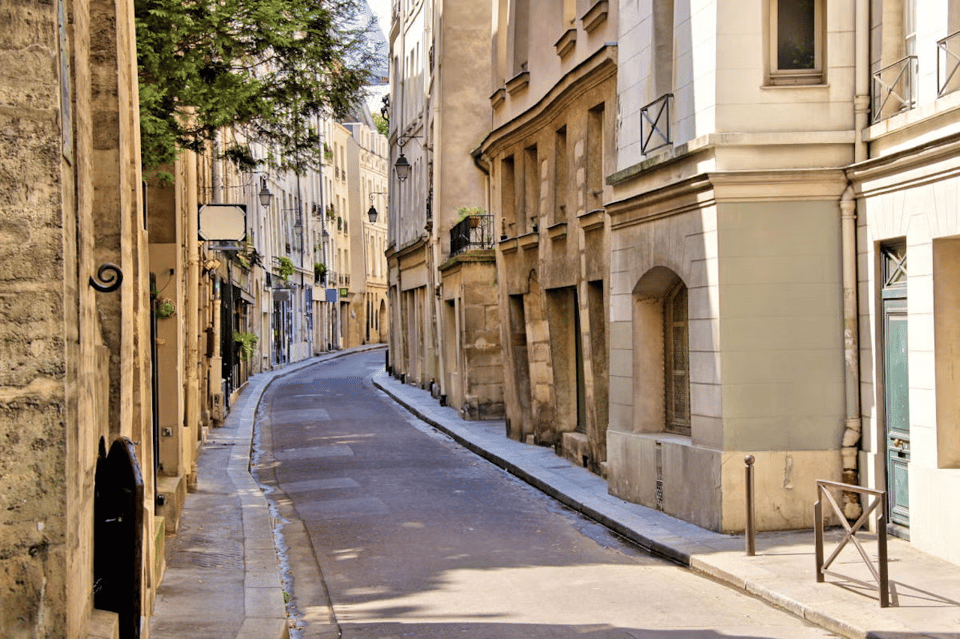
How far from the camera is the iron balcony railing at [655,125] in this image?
44.0 feet

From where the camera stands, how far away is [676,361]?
14.1m

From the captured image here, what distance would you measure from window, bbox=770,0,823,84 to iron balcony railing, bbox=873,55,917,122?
0.65 metres

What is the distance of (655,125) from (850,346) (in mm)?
3280

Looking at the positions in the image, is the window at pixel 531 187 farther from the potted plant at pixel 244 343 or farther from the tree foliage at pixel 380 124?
the tree foliage at pixel 380 124

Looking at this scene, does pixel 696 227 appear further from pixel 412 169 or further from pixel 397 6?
pixel 397 6

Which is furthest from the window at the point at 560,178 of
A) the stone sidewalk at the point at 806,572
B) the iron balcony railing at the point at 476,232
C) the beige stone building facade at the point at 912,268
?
the beige stone building facade at the point at 912,268

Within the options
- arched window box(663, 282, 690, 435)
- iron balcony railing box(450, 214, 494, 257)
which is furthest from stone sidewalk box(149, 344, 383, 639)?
iron balcony railing box(450, 214, 494, 257)

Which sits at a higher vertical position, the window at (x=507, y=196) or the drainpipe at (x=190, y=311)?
the window at (x=507, y=196)

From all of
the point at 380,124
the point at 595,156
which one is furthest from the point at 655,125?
the point at 380,124

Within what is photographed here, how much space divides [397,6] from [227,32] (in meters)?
32.8

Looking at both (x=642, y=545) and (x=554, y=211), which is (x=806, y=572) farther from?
(x=554, y=211)

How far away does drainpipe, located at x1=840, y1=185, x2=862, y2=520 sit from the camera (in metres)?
11.9

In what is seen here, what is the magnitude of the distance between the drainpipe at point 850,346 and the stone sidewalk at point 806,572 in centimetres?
69

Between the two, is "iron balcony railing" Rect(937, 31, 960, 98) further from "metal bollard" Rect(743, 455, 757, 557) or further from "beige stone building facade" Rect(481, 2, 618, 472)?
"beige stone building facade" Rect(481, 2, 618, 472)
